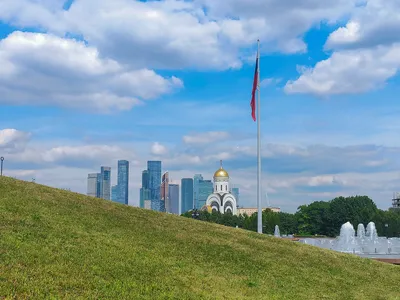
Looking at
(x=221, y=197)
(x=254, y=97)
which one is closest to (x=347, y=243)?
(x=254, y=97)

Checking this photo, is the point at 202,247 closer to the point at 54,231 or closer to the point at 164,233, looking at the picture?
the point at 164,233

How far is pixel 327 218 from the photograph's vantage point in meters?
94.0

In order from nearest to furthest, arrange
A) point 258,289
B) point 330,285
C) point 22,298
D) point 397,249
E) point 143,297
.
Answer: point 22,298
point 143,297
point 258,289
point 330,285
point 397,249

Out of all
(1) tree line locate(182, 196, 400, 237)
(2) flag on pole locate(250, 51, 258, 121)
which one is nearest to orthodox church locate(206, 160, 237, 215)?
(1) tree line locate(182, 196, 400, 237)

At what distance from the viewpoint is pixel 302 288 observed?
13.7m

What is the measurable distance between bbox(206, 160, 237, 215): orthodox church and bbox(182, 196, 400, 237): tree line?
74.7 feet

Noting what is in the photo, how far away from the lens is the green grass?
10219mm

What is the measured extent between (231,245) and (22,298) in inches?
367

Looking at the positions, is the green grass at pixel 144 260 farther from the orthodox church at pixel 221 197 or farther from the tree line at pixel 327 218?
the orthodox church at pixel 221 197

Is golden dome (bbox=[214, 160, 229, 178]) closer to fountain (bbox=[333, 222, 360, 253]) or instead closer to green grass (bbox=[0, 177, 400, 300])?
fountain (bbox=[333, 222, 360, 253])

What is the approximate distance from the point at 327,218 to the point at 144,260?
3384 inches

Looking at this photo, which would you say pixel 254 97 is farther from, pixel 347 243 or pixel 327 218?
pixel 327 218

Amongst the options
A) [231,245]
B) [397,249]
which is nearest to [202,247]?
[231,245]

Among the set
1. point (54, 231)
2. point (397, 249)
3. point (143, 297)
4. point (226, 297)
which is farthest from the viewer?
point (397, 249)
